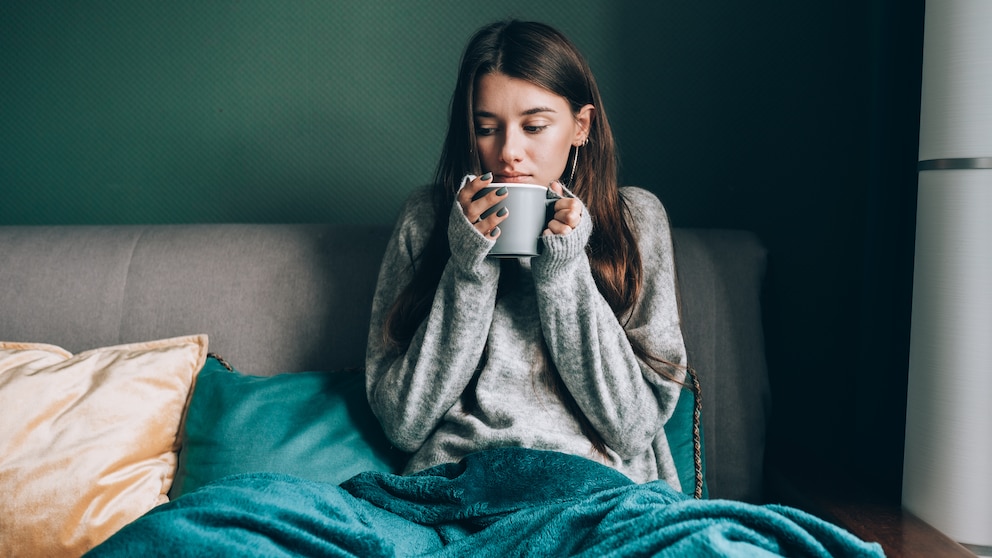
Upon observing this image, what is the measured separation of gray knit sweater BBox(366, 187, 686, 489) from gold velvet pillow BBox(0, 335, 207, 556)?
35 centimetres

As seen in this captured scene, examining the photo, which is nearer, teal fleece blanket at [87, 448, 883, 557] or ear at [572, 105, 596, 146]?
teal fleece blanket at [87, 448, 883, 557]

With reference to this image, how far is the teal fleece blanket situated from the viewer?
0.65 metres

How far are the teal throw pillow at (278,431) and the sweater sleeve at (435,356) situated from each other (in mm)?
51

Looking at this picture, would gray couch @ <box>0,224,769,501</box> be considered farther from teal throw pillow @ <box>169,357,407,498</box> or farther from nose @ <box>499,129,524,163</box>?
nose @ <box>499,129,524,163</box>

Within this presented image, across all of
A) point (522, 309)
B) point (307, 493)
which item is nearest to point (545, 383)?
point (522, 309)

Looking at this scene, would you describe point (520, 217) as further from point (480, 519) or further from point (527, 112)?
point (480, 519)

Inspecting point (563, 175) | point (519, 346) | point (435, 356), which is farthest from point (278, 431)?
point (563, 175)

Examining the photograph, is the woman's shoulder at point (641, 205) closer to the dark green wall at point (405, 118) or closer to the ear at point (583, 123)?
the ear at point (583, 123)

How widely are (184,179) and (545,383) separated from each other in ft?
3.38

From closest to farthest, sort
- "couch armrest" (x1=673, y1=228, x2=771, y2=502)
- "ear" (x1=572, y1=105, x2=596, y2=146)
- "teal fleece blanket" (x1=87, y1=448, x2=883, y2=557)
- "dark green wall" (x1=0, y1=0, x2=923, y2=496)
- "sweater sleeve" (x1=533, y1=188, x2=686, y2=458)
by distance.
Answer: "teal fleece blanket" (x1=87, y1=448, x2=883, y2=557) → "sweater sleeve" (x1=533, y1=188, x2=686, y2=458) → "ear" (x1=572, y1=105, x2=596, y2=146) → "couch armrest" (x1=673, y1=228, x2=771, y2=502) → "dark green wall" (x1=0, y1=0, x2=923, y2=496)

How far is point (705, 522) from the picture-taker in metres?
0.67

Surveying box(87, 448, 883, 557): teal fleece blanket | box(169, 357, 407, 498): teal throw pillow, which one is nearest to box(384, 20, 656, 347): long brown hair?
box(169, 357, 407, 498): teal throw pillow

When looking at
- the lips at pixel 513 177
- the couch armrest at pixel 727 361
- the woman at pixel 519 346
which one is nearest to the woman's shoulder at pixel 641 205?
the woman at pixel 519 346

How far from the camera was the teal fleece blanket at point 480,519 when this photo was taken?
0.65 metres
